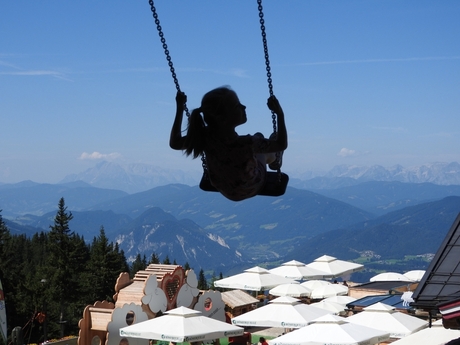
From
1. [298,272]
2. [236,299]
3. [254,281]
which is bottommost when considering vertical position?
[236,299]

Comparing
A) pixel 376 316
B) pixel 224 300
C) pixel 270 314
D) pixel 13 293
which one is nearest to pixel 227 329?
pixel 270 314

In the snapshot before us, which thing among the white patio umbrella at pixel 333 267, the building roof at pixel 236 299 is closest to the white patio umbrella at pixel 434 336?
the building roof at pixel 236 299

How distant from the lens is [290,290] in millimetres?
24484

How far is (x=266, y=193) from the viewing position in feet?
16.7

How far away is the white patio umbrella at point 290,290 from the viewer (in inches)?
958

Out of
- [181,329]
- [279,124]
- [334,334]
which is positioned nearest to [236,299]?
[181,329]

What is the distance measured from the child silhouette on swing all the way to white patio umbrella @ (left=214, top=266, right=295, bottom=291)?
20.9 metres

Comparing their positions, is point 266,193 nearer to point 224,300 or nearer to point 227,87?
point 227,87

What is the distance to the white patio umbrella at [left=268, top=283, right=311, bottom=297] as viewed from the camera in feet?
79.9

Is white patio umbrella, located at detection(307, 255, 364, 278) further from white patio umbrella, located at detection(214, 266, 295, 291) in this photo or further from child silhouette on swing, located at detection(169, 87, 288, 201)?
child silhouette on swing, located at detection(169, 87, 288, 201)

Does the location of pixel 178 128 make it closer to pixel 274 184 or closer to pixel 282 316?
pixel 274 184

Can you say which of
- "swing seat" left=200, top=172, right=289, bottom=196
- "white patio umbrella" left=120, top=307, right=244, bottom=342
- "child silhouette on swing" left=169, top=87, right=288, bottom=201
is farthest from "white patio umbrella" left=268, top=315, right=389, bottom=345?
"child silhouette on swing" left=169, top=87, right=288, bottom=201

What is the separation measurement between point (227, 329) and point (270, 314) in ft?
6.55

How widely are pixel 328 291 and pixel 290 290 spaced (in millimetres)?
1908
